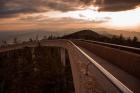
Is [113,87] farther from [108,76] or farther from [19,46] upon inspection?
[19,46]

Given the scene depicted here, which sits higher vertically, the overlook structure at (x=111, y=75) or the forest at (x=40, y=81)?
the overlook structure at (x=111, y=75)

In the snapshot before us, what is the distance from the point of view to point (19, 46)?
108 m

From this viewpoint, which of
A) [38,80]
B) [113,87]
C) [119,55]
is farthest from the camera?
[38,80]

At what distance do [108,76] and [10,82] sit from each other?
68.6 metres

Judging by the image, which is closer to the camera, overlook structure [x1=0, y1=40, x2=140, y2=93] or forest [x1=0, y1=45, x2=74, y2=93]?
overlook structure [x1=0, y1=40, x2=140, y2=93]

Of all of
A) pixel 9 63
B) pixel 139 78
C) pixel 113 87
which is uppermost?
pixel 113 87

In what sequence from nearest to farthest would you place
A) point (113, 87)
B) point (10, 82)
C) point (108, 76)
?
point (113, 87) < point (108, 76) < point (10, 82)

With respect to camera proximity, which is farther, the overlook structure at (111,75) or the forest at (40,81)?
the forest at (40,81)

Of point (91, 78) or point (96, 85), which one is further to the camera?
point (91, 78)

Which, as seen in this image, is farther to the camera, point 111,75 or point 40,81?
point 40,81

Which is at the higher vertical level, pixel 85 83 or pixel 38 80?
pixel 85 83

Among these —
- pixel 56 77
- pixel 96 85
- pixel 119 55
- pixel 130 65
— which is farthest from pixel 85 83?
pixel 56 77

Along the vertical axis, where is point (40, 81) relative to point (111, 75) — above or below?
below

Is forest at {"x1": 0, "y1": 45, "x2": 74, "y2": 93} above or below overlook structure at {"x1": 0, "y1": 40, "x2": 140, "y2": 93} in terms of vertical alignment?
below
